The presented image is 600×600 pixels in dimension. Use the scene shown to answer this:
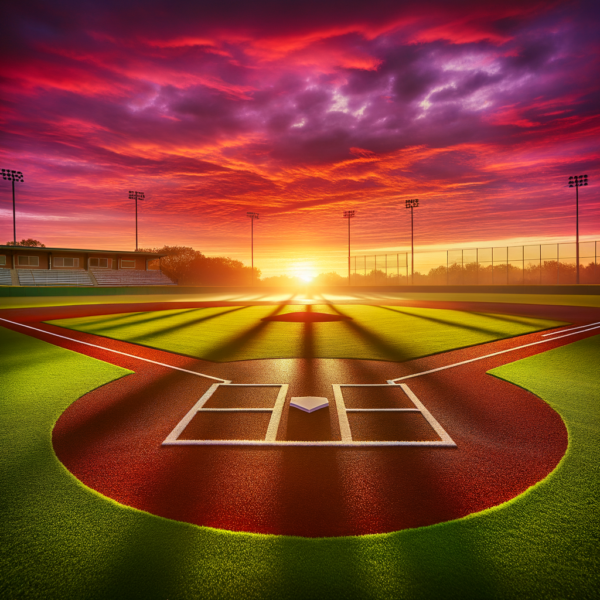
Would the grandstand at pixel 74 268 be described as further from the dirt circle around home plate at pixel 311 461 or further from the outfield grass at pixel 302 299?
the dirt circle around home plate at pixel 311 461

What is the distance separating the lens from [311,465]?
3758mm

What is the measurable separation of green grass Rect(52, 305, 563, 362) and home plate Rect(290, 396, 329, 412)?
3204 millimetres

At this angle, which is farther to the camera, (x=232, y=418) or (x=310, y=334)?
(x=310, y=334)

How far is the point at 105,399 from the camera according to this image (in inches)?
231

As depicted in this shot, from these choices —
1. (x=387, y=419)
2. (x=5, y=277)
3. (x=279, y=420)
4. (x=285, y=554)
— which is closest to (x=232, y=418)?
(x=279, y=420)

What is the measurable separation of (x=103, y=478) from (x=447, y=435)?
3786mm

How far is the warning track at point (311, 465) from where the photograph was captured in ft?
9.85

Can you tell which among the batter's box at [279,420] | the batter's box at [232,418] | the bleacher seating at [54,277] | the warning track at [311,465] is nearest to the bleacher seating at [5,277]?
the bleacher seating at [54,277]

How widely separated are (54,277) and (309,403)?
157 feet

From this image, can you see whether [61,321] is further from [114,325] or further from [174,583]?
[174,583]

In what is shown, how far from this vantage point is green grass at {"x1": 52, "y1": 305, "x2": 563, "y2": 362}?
925 cm

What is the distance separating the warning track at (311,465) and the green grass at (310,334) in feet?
9.33

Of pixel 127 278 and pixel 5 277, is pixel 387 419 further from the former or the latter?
pixel 127 278

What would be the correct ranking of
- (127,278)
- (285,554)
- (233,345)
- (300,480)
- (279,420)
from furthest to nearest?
1. (127,278)
2. (233,345)
3. (279,420)
4. (300,480)
5. (285,554)
